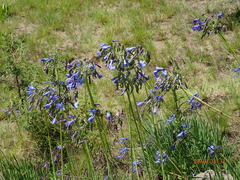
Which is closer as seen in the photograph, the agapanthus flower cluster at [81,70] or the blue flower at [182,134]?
the agapanthus flower cluster at [81,70]

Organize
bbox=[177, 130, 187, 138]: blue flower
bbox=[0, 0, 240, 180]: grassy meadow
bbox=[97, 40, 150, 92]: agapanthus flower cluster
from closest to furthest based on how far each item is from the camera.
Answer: bbox=[97, 40, 150, 92]: agapanthus flower cluster, bbox=[177, 130, 187, 138]: blue flower, bbox=[0, 0, 240, 180]: grassy meadow

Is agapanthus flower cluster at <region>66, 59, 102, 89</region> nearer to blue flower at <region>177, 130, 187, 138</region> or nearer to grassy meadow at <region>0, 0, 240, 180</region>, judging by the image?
grassy meadow at <region>0, 0, 240, 180</region>

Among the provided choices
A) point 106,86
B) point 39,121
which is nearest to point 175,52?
point 106,86

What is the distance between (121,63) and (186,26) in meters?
5.23

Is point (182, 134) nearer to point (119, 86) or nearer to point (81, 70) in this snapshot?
point (81, 70)

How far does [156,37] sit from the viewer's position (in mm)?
6309

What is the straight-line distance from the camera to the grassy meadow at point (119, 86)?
2.77 m

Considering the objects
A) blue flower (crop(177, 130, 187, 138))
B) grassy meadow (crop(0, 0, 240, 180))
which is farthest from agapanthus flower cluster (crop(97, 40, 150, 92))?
blue flower (crop(177, 130, 187, 138))

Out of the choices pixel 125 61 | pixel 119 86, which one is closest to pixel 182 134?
pixel 125 61

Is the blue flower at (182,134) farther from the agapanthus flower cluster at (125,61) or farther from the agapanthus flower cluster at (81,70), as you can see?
the agapanthus flower cluster at (81,70)

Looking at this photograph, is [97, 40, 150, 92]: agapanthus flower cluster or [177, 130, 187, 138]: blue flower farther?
[177, 130, 187, 138]: blue flower

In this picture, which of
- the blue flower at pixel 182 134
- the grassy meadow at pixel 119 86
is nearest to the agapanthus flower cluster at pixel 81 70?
the grassy meadow at pixel 119 86

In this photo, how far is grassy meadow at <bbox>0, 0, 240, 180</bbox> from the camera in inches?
109

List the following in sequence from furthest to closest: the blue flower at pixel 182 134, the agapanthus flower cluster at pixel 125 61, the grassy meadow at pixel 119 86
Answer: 1. the grassy meadow at pixel 119 86
2. the blue flower at pixel 182 134
3. the agapanthus flower cluster at pixel 125 61
